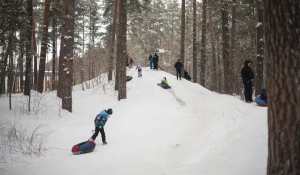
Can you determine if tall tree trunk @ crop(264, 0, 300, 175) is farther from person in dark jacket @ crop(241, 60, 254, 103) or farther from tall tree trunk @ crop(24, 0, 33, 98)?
tall tree trunk @ crop(24, 0, 33, 98)

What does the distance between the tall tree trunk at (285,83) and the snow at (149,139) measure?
1093 millimetres

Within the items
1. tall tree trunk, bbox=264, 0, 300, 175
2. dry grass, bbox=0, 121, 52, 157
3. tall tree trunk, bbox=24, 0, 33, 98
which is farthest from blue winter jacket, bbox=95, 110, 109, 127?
tall tree trunk, bbox=24, 0, 33, 98

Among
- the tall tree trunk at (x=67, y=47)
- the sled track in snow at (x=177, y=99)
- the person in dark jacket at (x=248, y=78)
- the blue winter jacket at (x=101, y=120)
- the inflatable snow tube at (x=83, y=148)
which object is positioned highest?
the tall tree trunk at (x=67, y=47)

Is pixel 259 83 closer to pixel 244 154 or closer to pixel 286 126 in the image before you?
pixel 244 154

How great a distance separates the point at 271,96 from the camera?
3072 mm

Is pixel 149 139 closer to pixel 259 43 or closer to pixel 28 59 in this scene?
pixel 259 43

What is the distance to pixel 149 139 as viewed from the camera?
316 inches

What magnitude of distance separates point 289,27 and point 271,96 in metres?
0.97

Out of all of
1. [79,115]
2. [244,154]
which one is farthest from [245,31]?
[244,154]

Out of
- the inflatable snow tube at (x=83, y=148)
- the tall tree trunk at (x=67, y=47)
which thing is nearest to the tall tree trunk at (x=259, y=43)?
the inflatable snow tube at (x=83, y=148)

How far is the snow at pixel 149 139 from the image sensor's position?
4.85m

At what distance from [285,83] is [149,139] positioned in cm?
581

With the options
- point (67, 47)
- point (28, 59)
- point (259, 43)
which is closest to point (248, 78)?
point (259, 43)

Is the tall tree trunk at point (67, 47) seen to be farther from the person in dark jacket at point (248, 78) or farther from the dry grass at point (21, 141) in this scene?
the person in dark jacket at point (248, 78)
